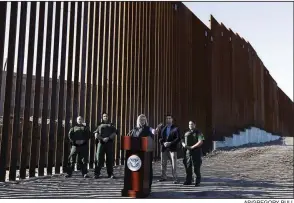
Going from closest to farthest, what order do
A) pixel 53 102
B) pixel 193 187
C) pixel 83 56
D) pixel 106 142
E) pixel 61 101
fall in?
1. pixel 193 187
2. pixel 106 142
3. pixel 53 102
4. pixel 61 101
5. pixel 83 56

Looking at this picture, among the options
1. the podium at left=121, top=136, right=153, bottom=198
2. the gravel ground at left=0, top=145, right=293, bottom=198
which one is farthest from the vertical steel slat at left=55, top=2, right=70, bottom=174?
the podium at left=121, top=136, right=153, bottom=198

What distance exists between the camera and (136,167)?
541cm

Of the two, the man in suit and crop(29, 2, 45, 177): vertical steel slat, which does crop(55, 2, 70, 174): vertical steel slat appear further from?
the man in suit

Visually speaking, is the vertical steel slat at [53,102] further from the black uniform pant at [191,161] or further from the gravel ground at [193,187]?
the black uniform pant at [191,161]

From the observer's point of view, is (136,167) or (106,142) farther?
(106,142)

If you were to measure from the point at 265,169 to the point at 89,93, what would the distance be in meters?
5.56

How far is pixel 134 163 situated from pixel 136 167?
0.08 m

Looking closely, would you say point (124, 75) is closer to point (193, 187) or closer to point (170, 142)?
point (170, 142)

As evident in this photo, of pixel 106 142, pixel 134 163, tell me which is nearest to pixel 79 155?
pixel 106 142

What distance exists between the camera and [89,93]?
29.1 ft

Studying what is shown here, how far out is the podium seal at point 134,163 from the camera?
5406 millimetres

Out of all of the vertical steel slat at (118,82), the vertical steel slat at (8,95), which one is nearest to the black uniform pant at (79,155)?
the vertical steel slat at (8,95)

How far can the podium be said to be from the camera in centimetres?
533

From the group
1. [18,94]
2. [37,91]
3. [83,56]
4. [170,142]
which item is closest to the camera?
[18,94]
